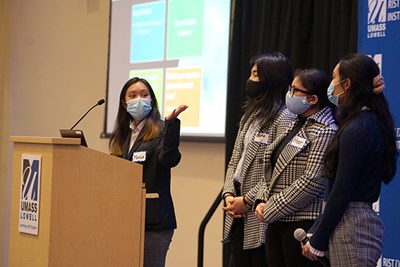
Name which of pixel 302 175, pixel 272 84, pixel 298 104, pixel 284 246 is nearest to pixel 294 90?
pixel 298 104

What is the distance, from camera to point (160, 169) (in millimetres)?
2840

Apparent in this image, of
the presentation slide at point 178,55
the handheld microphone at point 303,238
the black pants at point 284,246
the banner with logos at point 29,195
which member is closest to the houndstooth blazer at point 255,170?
the black pants at point 284,246

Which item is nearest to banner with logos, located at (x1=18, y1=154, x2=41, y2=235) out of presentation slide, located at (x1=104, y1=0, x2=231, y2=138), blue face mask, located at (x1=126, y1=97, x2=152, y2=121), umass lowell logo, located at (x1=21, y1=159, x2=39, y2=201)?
umass lowell logo, located at (x1=21, y1=159, x2=39, y2=201)

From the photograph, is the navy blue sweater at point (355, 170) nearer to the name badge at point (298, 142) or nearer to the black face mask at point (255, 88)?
the name badge at point (298, 142)

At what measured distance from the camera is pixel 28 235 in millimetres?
2508

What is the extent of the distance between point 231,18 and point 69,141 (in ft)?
6.94

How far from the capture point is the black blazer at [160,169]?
2752mm

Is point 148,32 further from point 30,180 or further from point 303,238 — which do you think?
point 303,238

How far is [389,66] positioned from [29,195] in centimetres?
173

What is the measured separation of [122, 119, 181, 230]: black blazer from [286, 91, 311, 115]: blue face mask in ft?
1.65

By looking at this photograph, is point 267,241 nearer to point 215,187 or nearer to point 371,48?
point 371,48

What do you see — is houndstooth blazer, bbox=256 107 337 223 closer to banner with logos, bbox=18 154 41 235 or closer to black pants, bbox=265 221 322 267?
black pants, bbox=265 221 322 267

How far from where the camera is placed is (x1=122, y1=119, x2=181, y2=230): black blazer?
2.75 metres

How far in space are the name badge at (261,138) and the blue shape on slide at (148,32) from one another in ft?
7.67
